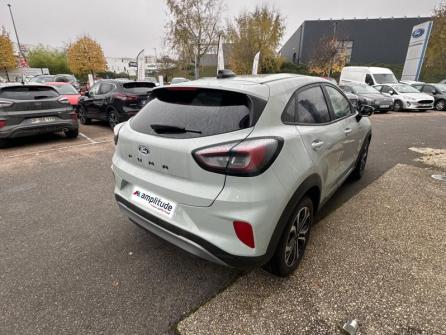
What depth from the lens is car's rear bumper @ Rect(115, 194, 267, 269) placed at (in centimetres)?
184

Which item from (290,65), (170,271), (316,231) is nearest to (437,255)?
(316,231)

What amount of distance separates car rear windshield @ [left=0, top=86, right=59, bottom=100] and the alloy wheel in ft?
21.9

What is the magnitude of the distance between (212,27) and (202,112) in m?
27.7

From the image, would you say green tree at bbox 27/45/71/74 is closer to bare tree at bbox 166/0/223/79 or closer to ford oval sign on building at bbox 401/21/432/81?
bare tree at bbox 166/0/223/79

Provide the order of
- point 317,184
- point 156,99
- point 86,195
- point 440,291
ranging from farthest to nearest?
point 86,195, point 156,99, point 317,184, point 440,291

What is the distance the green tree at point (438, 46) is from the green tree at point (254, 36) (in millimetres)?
15354

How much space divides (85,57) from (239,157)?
3932 cm

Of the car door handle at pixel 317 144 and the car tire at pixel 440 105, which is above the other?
the car door handle at pixel 317 144

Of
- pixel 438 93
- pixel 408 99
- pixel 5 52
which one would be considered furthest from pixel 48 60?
pixel 438 93

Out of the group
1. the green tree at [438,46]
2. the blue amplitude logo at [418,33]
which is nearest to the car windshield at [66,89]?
the blue amplitude logo at [418,33]

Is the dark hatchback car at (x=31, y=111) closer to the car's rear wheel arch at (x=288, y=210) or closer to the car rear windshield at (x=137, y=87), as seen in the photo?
the car rear windshield at (x=137, y=87)

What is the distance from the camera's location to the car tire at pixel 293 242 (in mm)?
2096

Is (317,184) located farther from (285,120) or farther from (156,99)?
(156,99)

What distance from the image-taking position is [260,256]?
1868mm
